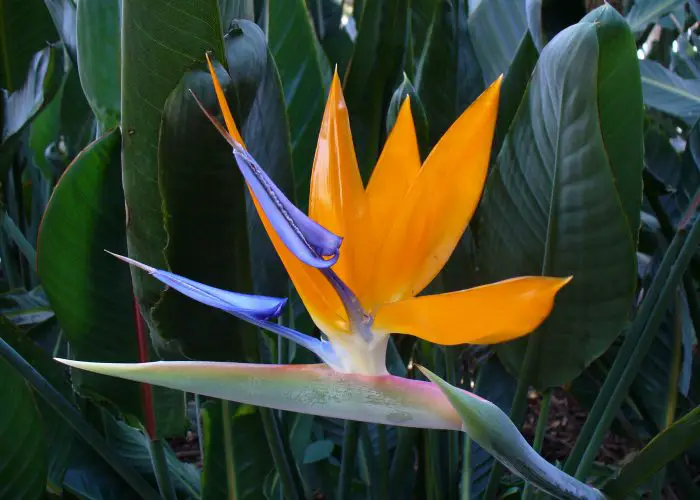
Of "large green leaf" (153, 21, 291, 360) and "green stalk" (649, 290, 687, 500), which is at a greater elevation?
"large green leaf" (153, 21, 291, 360)

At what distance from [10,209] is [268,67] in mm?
778

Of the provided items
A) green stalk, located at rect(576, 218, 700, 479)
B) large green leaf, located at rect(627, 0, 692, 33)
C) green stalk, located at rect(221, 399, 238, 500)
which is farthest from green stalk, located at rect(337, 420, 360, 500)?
large green leaf, located at rect(627, 0, 692, 33)

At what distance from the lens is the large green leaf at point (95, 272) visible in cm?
59

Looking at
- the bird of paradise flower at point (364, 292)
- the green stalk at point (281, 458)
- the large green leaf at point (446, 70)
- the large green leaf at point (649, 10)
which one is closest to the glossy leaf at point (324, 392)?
the bird of paradise flower at point (364, 292)

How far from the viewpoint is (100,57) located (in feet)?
2.23

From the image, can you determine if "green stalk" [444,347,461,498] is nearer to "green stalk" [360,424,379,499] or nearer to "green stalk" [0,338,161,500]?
"green stalk" [360,424,379,499]

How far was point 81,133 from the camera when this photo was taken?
112cm

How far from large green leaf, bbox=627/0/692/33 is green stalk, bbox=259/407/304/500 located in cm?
68

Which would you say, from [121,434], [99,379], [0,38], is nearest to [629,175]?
[99,379]

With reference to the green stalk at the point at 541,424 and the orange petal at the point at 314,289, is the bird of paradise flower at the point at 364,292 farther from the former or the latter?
the green stalk at the point at 541,424

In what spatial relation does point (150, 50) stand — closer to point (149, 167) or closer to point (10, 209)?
point (149, 167)

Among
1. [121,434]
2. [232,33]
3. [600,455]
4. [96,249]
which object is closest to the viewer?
[232,33]

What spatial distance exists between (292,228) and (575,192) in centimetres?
30

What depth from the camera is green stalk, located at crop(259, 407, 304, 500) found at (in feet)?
2.11
